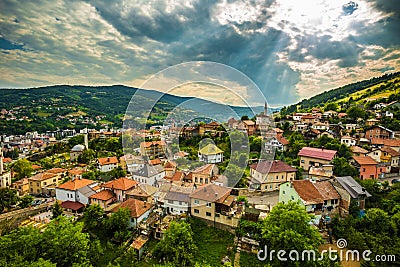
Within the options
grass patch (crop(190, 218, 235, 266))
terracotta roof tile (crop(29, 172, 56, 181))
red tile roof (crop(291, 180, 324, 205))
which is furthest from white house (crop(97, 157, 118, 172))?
red tile roof (crop(291, 180, 324, 205))

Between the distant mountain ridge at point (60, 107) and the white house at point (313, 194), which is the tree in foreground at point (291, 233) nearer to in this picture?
the white house at point (313, 194)

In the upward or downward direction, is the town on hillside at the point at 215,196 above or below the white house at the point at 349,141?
below

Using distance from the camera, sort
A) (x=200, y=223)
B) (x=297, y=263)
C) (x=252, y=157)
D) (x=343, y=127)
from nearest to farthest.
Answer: (x=297, y=263) < (x=200, y=223) < (x=252, y=157) < (x=343, y=127)

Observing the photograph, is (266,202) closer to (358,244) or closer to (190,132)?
(358,244)

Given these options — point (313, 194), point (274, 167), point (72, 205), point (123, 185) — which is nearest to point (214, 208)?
point (313, 194)

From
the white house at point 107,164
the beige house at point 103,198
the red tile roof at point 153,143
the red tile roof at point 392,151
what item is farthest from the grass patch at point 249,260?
the white house at point 107,164

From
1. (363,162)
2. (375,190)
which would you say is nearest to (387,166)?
(363,162)
